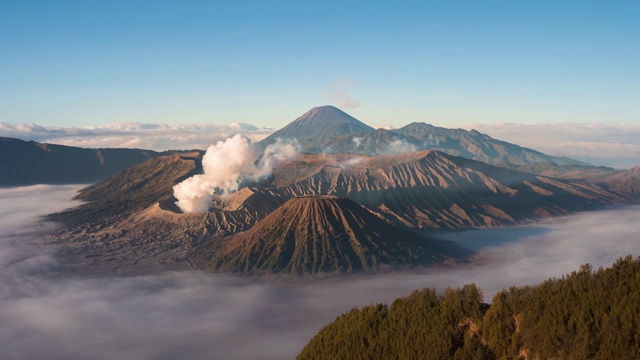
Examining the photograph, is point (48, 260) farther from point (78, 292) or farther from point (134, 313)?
point (134, 313)

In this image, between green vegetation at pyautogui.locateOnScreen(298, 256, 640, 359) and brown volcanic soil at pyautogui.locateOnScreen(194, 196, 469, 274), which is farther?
brown volcanic soil at pyautogui.locateOnScreen(194, 196, 469, 274)

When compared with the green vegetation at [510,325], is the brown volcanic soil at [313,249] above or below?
below

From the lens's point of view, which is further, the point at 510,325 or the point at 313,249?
the point at 313,249

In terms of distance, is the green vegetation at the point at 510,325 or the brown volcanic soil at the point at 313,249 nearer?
the green vegetation at the point at 510,325

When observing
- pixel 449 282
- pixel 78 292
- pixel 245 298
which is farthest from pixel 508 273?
pixel 78 292

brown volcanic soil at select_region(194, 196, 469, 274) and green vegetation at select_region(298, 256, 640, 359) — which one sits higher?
green vegetation at select_region(298, 256, 640, 359)
